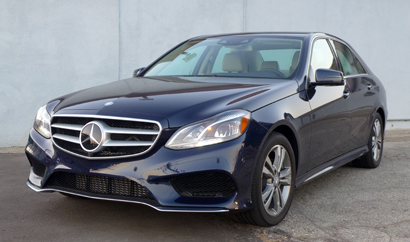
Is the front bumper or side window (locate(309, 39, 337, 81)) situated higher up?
side window (locate(309, 39, 337, 81))

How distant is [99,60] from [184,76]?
3879 mm

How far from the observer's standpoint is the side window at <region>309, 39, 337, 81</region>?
4.77m

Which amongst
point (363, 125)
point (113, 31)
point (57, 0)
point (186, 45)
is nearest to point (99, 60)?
point (113, 31)

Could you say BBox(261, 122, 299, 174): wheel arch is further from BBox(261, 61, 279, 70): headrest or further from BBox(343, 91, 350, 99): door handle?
BBox(343, 91, 350, 99): door handle

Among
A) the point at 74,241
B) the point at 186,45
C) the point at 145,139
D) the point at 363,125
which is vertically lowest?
the point at 74,241

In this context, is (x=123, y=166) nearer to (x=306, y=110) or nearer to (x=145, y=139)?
(x=145, y=139)

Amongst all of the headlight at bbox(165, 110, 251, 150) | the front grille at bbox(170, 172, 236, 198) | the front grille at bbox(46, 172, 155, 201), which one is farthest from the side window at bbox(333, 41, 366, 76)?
the front grille at bbox(46, 172, 155, 201)

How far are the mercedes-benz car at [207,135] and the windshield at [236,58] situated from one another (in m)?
0.02

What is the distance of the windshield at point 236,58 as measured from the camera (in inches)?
184

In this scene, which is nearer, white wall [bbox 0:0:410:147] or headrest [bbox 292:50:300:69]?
headrest [bbox 292:50:300:69]

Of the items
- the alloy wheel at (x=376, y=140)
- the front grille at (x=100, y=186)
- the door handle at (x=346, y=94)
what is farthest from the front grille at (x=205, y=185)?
the alloy wheel at (x=376, y=140)

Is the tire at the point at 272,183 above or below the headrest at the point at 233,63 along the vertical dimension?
below

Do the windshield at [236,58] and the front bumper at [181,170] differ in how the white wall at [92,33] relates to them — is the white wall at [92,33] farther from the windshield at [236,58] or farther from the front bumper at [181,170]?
the front bumper at [181,170]

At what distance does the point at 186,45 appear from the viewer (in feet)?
18.4
